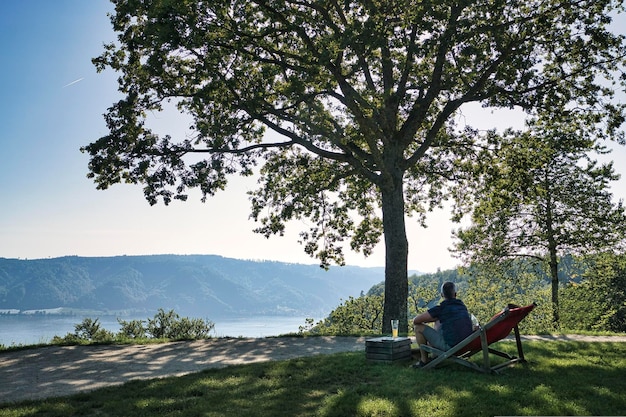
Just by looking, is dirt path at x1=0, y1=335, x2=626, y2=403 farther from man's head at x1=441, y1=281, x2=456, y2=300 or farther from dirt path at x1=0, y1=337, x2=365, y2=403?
man's head at x1=441, y1=281, x2=456, y2=300

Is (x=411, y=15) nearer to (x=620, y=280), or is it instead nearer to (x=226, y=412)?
(x=226, y=412)

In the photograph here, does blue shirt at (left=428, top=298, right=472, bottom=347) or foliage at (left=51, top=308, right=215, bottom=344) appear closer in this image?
blue shirt at (left=428, top=298, right=472, bottom=347)

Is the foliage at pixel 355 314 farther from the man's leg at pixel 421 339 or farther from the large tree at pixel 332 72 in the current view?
the man's leg at pixel 421 339

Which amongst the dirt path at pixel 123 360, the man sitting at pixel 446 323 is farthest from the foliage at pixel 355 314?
the man sitting at pixel 446 323

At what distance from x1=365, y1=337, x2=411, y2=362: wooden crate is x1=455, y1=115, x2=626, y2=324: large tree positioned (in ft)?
37.5

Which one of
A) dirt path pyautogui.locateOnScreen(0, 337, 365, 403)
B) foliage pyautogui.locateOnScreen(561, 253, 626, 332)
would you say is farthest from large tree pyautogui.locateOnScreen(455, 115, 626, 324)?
dirt path pyautogui.locateOnScreen(0, 337, 365, 403)

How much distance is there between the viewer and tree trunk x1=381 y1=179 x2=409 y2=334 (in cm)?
1480

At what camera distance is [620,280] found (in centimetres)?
3075

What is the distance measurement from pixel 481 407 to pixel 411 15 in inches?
400

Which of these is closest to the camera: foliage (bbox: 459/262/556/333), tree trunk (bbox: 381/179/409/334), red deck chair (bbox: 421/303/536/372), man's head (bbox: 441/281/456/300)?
red deck chair (bbox: 421/303/536/372)

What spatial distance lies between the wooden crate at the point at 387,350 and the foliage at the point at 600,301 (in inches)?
1022

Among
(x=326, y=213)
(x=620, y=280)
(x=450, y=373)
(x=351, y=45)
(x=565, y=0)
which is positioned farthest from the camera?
(x=620, y=280)

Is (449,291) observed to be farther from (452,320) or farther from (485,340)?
(485,340)

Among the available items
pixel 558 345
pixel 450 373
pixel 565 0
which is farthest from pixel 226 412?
pixel 565 0
